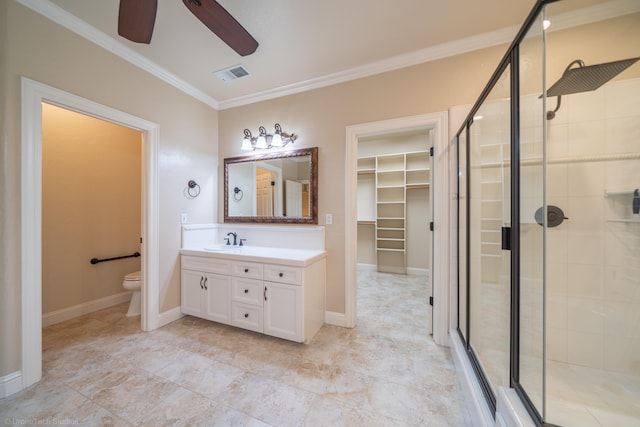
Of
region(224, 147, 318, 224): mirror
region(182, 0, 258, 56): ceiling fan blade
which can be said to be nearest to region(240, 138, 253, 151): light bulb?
region(224, 147, 318, 224): mirror

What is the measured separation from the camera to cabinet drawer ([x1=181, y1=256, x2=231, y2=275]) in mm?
2268

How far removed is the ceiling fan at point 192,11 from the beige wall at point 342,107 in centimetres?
107

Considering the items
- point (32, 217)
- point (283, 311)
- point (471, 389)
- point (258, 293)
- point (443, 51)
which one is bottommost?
point (471, 389)

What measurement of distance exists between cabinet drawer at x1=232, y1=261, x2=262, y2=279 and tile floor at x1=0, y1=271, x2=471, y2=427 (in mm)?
590

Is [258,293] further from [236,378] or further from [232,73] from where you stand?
[232,73]

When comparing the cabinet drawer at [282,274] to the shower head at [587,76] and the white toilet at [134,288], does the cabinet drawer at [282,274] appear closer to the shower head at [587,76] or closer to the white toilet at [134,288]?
the white toilet at [134,288]

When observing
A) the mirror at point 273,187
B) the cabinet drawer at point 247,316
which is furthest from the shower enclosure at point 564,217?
the cabinet drawer at point 247,316

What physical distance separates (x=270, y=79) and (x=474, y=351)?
3.06 metres

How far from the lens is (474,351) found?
1567 mm

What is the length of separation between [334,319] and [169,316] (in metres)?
1.77

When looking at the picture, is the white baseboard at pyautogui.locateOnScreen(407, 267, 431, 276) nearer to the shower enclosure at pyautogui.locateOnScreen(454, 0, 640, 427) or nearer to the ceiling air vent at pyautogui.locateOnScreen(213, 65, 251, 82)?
the shower enclosure at pyautogui.locateOnScreen(454, 0, 640, 427)

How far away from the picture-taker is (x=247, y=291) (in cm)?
216

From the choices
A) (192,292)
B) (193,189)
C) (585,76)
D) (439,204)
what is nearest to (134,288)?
(192,292)

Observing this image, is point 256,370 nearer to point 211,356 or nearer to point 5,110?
point 211,356
